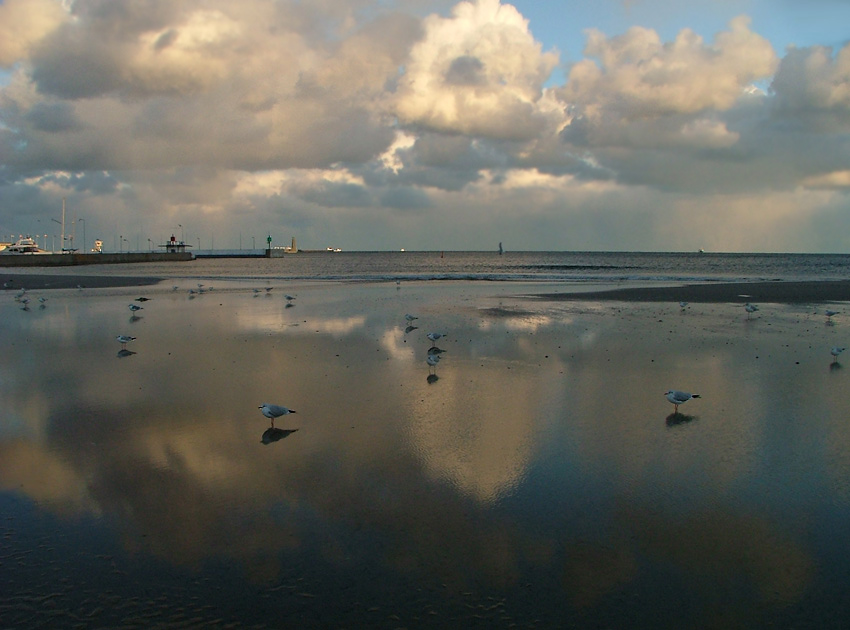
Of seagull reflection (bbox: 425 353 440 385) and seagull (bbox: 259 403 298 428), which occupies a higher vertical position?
seagull reflection (bbox: 425 353 440 385)

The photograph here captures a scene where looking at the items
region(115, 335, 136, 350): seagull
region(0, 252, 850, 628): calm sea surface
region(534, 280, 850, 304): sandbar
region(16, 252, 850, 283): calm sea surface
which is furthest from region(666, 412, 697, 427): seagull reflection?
region(16, 252, 850, 283): calm sea surface

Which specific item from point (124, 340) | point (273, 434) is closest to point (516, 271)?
point (124, 340)

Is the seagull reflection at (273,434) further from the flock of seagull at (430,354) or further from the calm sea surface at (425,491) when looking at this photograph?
the flock of seagull at (430,354)

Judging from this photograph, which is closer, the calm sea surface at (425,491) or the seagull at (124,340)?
the calm sea surface at (425,491)

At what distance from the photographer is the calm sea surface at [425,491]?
4.89m

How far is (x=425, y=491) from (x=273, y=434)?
2983 millimetres

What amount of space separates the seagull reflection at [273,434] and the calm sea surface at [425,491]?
2.4 inches

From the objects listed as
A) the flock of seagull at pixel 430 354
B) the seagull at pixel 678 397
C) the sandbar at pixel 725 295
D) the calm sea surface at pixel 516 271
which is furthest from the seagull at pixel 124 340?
the calm sea surface at pixel 516 271

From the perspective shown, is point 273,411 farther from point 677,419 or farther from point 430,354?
point 677,419

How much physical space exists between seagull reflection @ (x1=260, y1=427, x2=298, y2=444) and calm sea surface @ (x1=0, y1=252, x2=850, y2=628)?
0.06 metres

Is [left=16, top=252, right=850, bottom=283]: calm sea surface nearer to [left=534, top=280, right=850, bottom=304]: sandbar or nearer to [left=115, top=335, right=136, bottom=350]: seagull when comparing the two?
[left=534, top=280, right=850, bottom=304]: sandbar

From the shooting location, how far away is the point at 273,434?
8.93 m

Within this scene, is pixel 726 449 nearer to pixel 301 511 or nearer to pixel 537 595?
pixel 537 595

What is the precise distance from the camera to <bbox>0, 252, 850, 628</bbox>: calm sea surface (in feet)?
16.0
